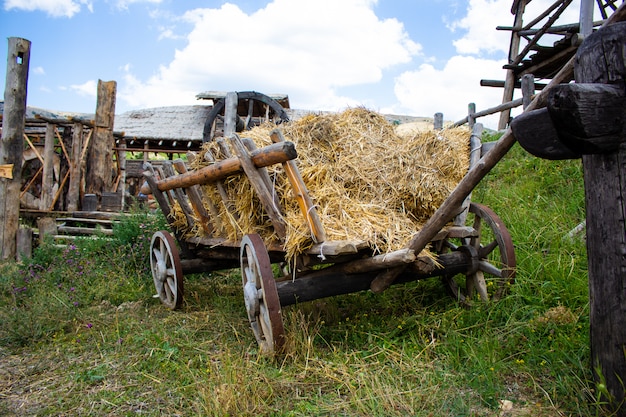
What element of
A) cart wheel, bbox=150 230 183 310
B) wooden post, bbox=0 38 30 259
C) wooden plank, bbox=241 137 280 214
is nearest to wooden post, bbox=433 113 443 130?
wooden plank, bbox=241 137 280 214

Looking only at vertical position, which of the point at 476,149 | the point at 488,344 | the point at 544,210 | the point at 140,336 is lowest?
the point at 140,336

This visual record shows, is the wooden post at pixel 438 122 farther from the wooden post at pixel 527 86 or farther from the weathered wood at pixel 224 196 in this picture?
the wooden post at pixel 527 86

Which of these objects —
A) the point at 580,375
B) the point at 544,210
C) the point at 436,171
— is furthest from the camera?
the point at 544,210

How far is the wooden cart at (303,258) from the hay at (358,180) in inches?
4.3

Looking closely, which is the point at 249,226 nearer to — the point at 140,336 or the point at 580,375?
the point at 140,336

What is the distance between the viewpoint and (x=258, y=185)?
2.98m

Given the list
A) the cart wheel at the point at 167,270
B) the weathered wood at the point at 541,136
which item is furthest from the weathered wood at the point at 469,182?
the cart wheel at the point at 167,270

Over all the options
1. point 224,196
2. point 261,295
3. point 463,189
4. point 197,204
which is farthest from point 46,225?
point 463,189

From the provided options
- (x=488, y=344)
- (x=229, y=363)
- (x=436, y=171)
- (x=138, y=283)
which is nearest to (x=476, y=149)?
(x=436, y=171)

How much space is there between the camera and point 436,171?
3.38m

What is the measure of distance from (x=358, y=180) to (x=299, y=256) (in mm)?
667

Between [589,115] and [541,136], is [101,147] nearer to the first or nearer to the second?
[541,136]

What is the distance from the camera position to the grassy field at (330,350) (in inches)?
96.2

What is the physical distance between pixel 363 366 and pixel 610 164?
67.2 inches
